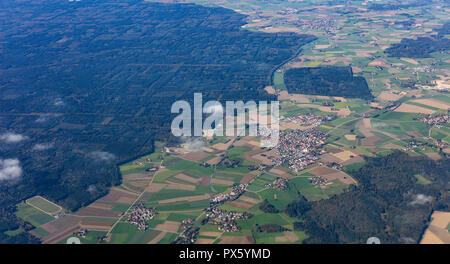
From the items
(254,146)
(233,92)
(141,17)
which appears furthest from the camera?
(141,17)

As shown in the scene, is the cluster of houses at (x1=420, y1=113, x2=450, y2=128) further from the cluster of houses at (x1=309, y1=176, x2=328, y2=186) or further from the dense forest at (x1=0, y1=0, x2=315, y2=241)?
the dense forest at (x1=0, y1=0, x2=315, y2=241)

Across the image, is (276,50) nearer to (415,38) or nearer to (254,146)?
(415,38)

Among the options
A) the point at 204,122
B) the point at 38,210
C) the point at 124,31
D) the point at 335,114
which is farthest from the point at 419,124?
the point at 124,31

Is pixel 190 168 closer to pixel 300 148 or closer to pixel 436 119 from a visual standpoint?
pixel 300 148

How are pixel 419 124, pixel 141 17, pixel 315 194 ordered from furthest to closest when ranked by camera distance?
pixel 141 17, pixel 419 124, pixel 315 194

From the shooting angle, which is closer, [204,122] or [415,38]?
[204,122]

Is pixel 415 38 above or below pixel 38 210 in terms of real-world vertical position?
above
